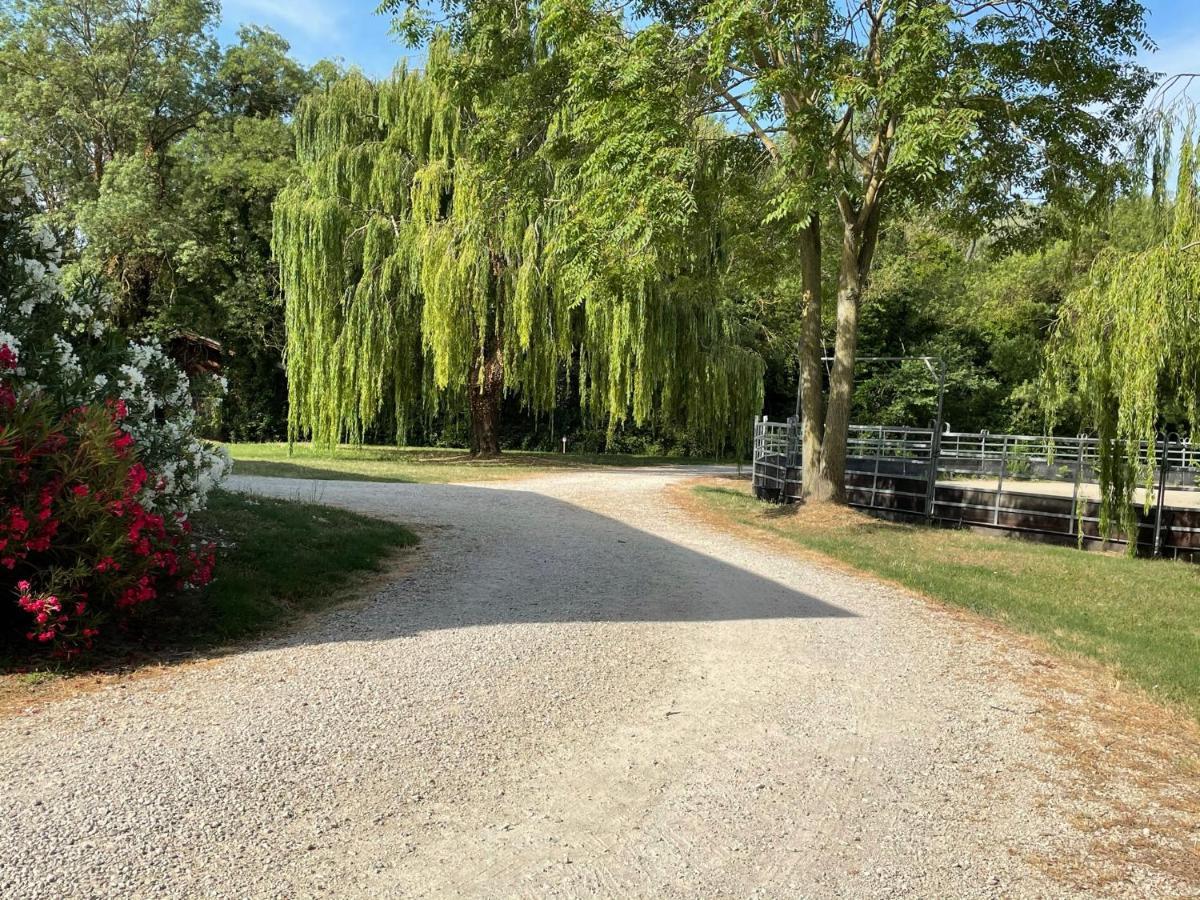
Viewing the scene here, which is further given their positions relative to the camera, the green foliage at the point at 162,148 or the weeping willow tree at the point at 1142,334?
the green foliage at the point at 162,148

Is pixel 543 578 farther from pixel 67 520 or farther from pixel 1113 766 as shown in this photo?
pixel 1113 766

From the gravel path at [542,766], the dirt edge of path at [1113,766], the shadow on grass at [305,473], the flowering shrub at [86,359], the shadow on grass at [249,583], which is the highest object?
the flowering shrub at [86,359]

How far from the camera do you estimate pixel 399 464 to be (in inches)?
809

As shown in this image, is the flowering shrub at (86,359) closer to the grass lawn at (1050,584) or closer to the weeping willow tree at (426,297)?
the grass lawn at (1050,584)

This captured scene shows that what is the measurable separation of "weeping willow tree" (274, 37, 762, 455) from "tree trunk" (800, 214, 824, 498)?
4.63 m

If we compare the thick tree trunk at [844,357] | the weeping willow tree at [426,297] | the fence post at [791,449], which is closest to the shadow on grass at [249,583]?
the thick tree trunk at [844,357]

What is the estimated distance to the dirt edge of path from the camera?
306cm

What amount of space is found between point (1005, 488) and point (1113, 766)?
11.4 metres

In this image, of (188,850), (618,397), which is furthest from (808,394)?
(188,850)

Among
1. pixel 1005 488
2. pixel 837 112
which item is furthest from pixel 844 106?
pixel 1005 488

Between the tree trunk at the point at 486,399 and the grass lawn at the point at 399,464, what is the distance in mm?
528

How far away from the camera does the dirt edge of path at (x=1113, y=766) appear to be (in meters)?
3.06

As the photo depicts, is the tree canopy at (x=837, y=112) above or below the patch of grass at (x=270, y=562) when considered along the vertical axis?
above

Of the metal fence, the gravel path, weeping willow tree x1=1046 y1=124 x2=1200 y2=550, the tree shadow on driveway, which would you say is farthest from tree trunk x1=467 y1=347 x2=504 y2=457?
the gravel path
